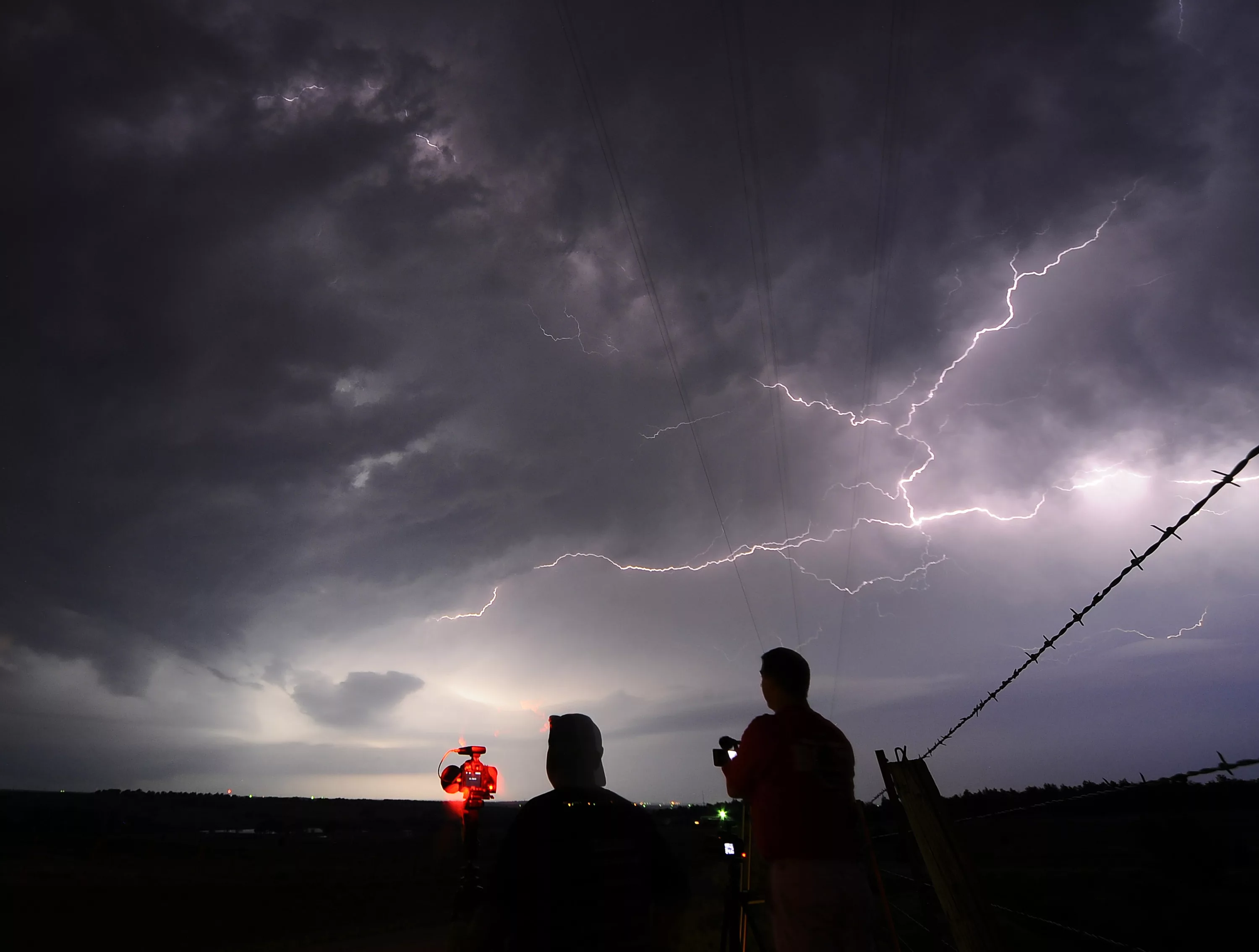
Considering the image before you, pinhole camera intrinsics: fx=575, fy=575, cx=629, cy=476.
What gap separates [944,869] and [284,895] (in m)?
22.0

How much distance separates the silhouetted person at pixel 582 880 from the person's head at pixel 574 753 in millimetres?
41

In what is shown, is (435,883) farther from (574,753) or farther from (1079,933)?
(574,753)

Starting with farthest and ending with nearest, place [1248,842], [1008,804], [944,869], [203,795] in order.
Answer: [203,795] < [1008,804] < [1248,842] < [944,869]

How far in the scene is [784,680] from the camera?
280 centimetres

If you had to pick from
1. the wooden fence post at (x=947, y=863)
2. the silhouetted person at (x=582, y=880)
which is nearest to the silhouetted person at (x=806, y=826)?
the silhouetted person at (x=582, y=880)

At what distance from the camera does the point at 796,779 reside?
248 cm

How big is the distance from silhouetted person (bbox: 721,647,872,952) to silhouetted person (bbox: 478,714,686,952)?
430 millimetres

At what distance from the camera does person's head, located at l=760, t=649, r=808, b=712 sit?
9.14 ft

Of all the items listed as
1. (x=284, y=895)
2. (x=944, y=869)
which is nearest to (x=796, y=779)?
(x=944, y=869)

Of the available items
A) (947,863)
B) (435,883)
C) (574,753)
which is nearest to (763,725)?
(574,753)

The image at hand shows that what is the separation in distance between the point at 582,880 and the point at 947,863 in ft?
8.59

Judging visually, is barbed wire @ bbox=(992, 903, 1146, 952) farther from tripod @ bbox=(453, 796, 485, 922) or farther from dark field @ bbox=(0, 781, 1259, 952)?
tripod @ bbox=(453, 796, 485, 922)

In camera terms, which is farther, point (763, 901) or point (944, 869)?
point (763, 901)

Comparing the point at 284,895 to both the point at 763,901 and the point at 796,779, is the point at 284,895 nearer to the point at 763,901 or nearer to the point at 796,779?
the point at 763,901
